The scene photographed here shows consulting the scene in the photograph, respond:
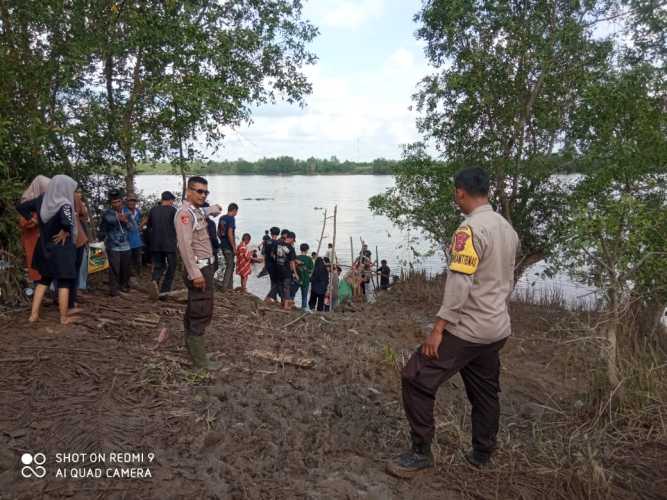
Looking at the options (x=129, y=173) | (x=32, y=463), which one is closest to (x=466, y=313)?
(x=32, y=463)

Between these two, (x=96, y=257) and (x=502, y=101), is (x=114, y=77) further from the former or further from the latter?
(x=502, y=101)

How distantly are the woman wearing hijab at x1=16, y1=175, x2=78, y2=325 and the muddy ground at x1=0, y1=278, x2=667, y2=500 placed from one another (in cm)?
54

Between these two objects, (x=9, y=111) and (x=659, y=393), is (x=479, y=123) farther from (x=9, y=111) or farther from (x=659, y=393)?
(x=9, y=111)

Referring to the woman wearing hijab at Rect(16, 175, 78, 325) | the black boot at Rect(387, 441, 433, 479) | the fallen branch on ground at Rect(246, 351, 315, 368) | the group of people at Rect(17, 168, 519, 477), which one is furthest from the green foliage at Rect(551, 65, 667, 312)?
the woman wearing hijab at Rect(16, 175, 78, 325)

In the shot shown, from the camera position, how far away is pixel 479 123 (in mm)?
10359

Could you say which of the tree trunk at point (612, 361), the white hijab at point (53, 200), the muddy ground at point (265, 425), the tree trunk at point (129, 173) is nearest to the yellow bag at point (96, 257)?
the muddy ground at point (265, 425)

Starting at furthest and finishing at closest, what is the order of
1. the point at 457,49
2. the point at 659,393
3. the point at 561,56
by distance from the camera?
the point at 457,49 → the point at 561,56 → the point at 659,393

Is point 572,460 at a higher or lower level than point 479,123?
lower

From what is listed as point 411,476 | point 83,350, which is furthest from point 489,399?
point 83,350

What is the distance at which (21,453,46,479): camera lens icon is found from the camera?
292cm

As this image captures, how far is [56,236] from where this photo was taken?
541 cm

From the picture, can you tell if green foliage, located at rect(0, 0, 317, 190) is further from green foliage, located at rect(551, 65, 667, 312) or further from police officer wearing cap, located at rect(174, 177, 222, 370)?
green foliage, located at rect(551, 65, 667, 312)

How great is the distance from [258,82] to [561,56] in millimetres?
5829

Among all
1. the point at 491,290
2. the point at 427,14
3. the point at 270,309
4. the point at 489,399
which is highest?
the point at 427,14
